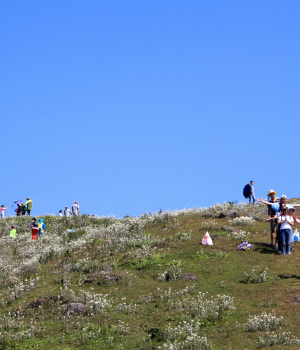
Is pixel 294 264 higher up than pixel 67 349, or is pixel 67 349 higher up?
A: pixel 294 264

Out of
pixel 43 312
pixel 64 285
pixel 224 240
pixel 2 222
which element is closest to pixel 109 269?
pixel 64 285

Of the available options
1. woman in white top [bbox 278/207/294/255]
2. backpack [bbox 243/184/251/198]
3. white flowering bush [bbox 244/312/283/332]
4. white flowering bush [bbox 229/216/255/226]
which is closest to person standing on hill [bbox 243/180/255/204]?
backpack [bbox 243/184/251/198]

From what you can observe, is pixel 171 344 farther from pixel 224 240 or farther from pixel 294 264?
pixel 224 240

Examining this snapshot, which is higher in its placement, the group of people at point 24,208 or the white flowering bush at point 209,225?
the group of people at point 24,208

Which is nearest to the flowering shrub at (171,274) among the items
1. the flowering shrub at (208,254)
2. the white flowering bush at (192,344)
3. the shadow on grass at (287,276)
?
the flowering shrub at (208,254)

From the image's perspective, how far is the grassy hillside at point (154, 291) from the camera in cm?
1275

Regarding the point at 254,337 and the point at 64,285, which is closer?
the point at 254,337

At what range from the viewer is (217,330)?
41.9 ft

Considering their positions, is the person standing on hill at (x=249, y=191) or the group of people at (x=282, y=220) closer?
the group of people at (x=282, y=220)

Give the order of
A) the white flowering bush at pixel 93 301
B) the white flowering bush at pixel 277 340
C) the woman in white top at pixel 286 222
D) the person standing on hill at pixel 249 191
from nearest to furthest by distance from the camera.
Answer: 1. the white flowering bush at pixel 277 340
2. the white flowering bush at pixel 93 301
3. the woman in white top at pixel 286 222
4. the person standing on hill at pixel 249 191

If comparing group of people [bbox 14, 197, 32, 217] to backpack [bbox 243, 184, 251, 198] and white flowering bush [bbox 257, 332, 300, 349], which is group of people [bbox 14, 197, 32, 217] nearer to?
backpack [bbox 243, 184, 251, 198]

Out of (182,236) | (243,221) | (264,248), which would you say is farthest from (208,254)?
(243,221)

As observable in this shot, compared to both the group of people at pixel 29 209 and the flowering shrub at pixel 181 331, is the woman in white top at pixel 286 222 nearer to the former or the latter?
the flowering shrub at pixel 181 331

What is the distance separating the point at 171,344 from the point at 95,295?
519 cm
